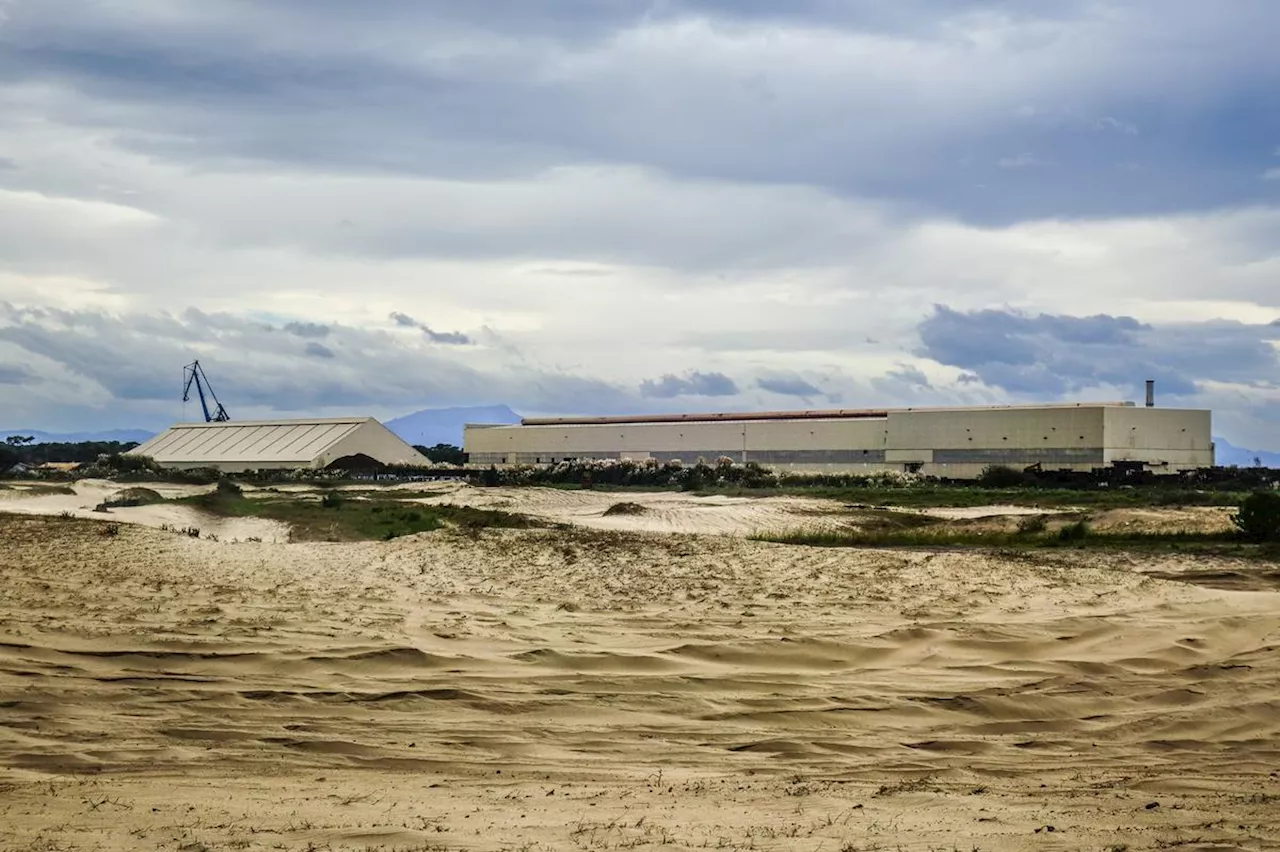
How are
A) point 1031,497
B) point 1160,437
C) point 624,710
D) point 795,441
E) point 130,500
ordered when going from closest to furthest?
point 624,710, point 130,500, point 1031,497, point 1160,437, point 795,441

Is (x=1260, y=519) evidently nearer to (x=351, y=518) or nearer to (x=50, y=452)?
(x=351, y=518)

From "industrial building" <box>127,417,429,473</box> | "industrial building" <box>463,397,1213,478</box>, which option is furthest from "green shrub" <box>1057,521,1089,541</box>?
"industrial building" <box>127,417,429,473</box>

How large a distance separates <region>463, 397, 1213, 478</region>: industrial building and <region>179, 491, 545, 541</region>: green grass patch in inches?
1677

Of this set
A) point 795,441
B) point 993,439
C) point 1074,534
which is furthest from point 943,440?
point 1074,534

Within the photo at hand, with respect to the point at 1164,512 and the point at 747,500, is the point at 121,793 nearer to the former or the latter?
the point at 1164,512

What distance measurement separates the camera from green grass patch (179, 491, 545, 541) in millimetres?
25297

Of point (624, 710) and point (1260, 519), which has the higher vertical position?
point (1260, 519)

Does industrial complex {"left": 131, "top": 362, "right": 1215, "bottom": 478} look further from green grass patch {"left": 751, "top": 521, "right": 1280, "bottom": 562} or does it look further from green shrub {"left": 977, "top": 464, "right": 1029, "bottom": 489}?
green grass patch {"left": 751, "top": 521, "right": 1280, "bottom": 562}

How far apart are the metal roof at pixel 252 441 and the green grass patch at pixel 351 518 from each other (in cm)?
5319

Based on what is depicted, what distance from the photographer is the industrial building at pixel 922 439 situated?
224ft

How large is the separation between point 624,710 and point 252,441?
87.5 metres

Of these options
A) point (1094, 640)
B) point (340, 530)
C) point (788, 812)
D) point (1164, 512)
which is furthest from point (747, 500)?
point (788, 812)

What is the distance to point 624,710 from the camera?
34.1 ft

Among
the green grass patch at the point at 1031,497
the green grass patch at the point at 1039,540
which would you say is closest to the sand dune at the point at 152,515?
the green grass patch at the point at 1039,540
